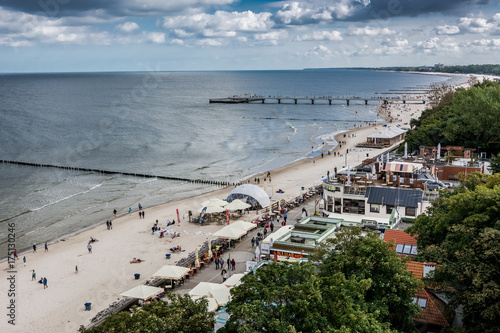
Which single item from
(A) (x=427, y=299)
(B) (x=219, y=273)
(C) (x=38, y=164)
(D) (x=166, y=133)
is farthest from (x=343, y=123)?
(A) (x=427, y=299)

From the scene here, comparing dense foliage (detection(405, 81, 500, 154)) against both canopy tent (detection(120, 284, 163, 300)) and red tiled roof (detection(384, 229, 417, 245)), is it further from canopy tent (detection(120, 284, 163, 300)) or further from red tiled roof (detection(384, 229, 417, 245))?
canopy tent (detection(120, 284, 163, 300))

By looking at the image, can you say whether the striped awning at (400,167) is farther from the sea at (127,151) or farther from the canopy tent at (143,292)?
the sea at (127,151)

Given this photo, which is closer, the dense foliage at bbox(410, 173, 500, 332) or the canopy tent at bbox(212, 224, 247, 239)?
the dense foliage at bbox(410, 173, 500, 332)

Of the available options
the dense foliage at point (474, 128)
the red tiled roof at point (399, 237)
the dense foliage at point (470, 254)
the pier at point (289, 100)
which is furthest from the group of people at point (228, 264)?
the pier at point (289, 100)

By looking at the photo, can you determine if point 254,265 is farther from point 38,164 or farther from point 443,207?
point 38,164

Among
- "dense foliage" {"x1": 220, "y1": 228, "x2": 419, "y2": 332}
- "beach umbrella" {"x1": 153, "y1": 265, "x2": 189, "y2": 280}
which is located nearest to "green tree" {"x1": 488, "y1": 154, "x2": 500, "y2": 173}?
"dense foliage" {"x1": 220, "y1": 228, "x2": 419, "y2": 332}

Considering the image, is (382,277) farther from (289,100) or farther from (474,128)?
(289,100)

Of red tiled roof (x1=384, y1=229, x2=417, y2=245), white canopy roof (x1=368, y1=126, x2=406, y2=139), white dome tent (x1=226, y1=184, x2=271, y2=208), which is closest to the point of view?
red tiled roof (x1=384, y1=229, x2=417, y2=245)

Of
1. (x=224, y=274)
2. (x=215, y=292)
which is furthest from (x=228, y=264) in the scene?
(x=215, y=292)
